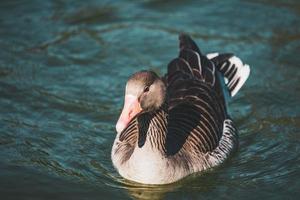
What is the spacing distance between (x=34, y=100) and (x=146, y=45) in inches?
129

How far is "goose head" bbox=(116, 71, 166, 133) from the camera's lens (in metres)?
8.55

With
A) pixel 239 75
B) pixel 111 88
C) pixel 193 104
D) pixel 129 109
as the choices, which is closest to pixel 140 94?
pixel 129 109

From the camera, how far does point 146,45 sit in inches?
588

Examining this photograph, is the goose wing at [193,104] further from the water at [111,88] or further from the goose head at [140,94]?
the goose head at [140,94]

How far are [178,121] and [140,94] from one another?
1713 mm

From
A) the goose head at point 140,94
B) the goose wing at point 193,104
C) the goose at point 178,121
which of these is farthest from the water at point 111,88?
the goose head at point 140,94

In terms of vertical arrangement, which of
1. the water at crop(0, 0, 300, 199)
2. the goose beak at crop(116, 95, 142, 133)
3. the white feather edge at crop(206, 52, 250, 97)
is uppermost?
the goose beak at crop(116, 95, 142, 133)

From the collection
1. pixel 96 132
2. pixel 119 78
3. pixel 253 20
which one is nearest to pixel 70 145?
pixel 96 132

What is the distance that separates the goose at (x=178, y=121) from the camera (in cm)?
890

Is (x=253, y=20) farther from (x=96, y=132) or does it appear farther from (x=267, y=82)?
(x=96, y=132)

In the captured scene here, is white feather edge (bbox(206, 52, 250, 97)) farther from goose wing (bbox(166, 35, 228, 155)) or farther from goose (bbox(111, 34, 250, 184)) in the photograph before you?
goose wing (bbox(166, 35, 228, 155))

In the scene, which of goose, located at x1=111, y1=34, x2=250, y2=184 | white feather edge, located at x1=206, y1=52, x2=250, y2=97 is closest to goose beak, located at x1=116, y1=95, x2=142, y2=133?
goose, located at x1=111, y1=34, x2=250, y2=184

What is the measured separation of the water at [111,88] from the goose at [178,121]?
28cm

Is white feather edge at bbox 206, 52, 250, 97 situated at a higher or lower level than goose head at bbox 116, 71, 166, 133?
lower
